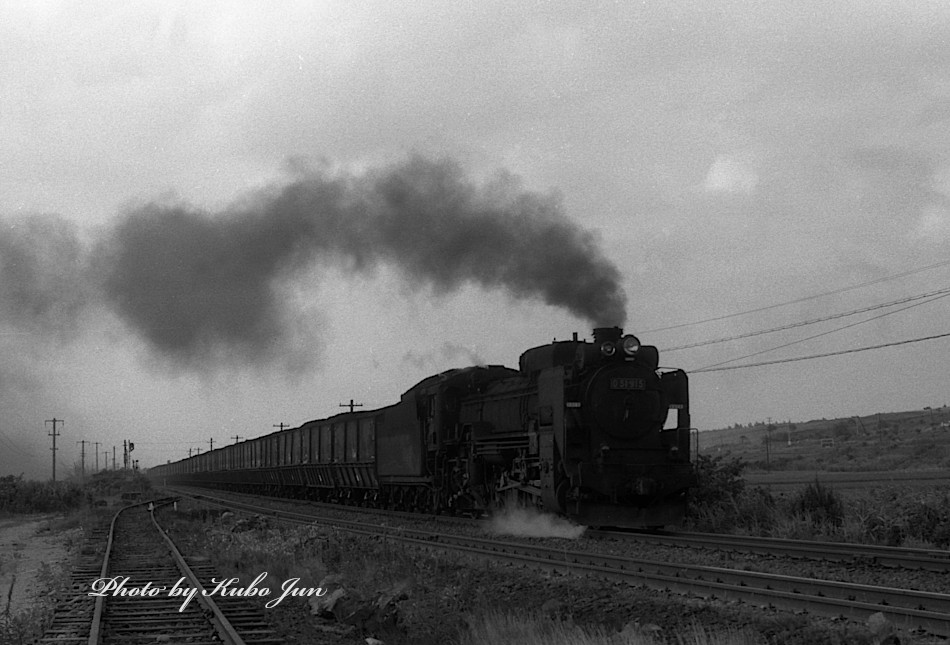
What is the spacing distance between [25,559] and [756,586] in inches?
645

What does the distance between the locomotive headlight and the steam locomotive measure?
20 millimetres

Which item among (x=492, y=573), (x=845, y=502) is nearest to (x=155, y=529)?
(x=492, y=573)

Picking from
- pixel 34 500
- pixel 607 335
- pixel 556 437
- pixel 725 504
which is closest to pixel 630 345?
pixel 607 335

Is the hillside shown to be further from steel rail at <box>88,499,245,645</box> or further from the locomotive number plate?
steel rail at <box>88,499,245,645</box>

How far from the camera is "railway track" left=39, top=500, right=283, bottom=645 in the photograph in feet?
30.7

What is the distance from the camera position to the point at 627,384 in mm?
18062

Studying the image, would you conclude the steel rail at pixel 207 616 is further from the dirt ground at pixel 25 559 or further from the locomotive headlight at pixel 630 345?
the locomotive headlight at pixel 630 345

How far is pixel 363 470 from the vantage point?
31.5 metres

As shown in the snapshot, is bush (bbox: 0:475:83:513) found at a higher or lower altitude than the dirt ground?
lower

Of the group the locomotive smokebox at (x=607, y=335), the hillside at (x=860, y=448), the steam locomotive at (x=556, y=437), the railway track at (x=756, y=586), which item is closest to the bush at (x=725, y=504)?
the steam locomotive at (x=556, y=437)

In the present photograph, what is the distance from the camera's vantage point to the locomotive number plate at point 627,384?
1797cm

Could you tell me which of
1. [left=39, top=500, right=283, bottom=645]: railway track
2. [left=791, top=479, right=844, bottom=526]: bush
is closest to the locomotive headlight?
[left=791, top=479, right=844, bottom=526]: bush

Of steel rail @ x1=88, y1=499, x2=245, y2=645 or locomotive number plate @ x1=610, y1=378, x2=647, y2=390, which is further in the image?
locomotive number plate @ x1=610, y1=378, x2=647, y2=390

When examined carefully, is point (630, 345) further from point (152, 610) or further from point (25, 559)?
point (25, 559)
